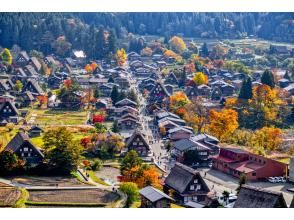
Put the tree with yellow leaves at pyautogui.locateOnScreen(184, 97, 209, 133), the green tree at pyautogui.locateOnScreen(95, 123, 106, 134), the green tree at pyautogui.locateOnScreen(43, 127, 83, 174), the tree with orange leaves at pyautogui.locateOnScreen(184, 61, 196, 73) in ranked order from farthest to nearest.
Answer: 1. the tree with orange leaves at pyautogui.locateOnScreen(184, 61, 196, 73)
2. the tree with yellow leaves at pyautogui.locateOnScreen(184, 97, 209, 133)
3. the green tree at pyautogui.locateOnScreen(95, 123, 106, 134)
4. the green tree at pyautogui.locateOnScreen(43, 127, 83, 174)

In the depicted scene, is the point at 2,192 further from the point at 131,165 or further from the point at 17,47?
the point at 17,47

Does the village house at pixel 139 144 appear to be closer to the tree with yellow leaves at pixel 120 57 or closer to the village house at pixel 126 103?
the village house at pixel 126 103

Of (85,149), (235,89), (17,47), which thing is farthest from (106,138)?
(17,47)

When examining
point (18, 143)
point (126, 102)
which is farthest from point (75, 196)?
point (126, 102)

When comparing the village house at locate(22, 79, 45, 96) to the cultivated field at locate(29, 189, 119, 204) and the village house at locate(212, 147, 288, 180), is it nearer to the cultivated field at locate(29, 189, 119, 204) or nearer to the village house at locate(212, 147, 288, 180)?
the village house at locate(212, 147, 288, 180)

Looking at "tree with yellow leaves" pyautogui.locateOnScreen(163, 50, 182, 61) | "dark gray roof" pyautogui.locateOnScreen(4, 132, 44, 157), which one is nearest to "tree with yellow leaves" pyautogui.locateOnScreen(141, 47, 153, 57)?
"tree with yellow leaves" pyautogui.locateOnScreen(163, 50, 182, 61)
